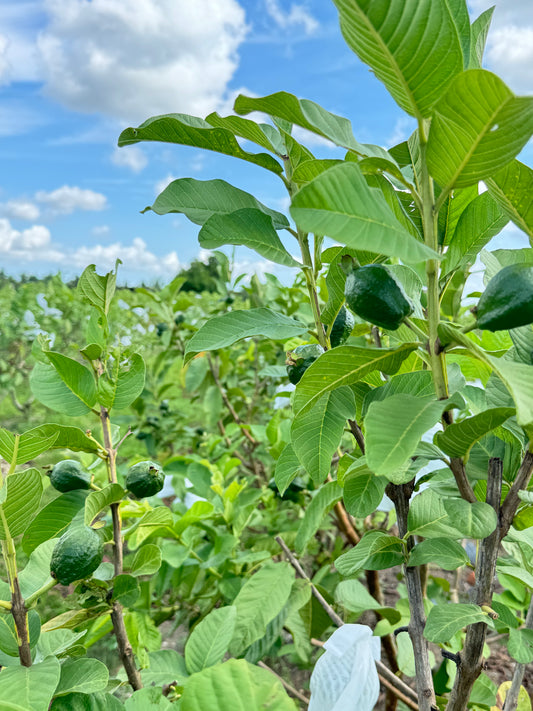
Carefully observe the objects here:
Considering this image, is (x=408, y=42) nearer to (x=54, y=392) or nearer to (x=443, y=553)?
(x=443, y=553)

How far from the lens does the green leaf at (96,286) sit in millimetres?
787

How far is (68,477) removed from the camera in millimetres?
797

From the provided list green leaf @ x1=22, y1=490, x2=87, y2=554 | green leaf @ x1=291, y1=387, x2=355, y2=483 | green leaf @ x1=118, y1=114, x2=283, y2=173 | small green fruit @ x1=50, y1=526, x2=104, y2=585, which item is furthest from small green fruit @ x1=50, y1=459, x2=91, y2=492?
green leaf @ x1=118, y1=114, x2=283, y2=173

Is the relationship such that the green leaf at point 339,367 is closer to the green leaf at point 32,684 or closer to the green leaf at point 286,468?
the green leaf at point 286,468

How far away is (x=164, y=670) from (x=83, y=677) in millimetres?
290

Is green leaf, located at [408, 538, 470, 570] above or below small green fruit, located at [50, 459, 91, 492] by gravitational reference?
below

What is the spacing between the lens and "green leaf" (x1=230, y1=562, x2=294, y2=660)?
1.06 meters

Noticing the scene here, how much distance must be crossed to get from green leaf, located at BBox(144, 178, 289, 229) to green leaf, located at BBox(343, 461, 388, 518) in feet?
1.13

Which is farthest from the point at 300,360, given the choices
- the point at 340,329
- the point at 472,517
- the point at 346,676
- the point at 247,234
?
the point at 346,676

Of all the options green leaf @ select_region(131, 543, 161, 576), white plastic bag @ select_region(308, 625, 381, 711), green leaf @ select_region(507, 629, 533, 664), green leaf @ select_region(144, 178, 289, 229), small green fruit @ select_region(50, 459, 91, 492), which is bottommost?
green leaf @ select_region(507, 629, 533, 664)

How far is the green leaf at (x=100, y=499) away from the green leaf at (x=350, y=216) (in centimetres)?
49

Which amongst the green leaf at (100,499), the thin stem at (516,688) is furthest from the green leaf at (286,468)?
the thin stem at (516,688)

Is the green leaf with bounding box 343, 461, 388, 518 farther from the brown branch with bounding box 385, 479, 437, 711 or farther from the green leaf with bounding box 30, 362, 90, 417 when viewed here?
the green leaf with bounding box 30, 362, 90, 417

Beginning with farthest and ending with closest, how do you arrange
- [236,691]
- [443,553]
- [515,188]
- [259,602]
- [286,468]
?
[259,602] < [286,468] < [443,553] < [515,188] < [236,691]
